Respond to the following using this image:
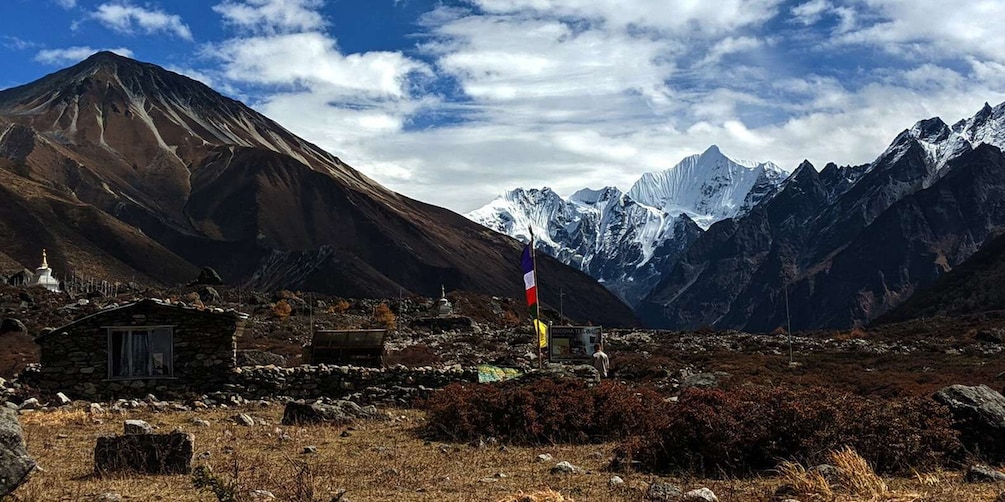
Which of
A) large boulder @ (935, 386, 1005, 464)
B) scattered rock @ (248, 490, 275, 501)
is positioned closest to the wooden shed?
scattered rock @ (248, 490, 275, 501)

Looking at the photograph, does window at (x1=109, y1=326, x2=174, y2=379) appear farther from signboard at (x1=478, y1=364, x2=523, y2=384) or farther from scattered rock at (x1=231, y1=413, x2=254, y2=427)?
signboard at (x1=478, y1=364, x2=523, y2=384)

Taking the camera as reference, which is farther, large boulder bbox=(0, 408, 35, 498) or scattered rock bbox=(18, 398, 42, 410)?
scattered rock bbox=(18, 398, 42, 410)

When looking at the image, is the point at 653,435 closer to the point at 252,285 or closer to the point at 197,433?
the point at 197,433

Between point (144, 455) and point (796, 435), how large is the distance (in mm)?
9440

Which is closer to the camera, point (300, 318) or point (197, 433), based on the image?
point (197, 433)

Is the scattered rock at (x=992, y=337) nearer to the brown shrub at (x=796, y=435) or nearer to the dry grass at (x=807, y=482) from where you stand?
the brown shrub at (x=796, y=435)

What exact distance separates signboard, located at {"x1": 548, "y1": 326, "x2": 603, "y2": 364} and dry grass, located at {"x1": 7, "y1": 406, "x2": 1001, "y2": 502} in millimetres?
15734

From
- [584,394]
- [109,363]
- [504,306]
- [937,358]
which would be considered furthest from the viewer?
[504,306]

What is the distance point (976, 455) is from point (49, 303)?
63.0 metres

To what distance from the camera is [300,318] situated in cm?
6806

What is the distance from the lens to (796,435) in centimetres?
1352

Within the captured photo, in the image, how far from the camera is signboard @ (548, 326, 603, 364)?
114ft


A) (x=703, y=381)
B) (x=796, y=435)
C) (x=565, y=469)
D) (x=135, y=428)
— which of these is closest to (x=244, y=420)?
(x=135, y=428)

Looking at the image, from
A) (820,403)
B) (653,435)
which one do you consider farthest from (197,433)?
(820,403)
